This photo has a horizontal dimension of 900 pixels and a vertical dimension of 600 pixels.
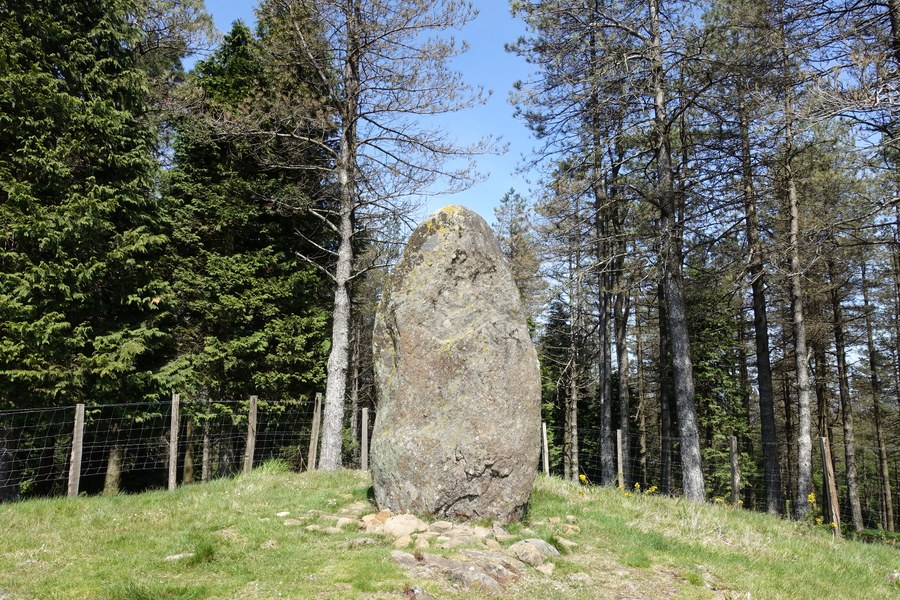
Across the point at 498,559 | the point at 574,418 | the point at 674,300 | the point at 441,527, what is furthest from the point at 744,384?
the point at 498,559

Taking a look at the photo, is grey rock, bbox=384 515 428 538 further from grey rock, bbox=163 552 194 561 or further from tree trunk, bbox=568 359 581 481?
tree trunk, bbox=568 359 581 481

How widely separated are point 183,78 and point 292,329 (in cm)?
938

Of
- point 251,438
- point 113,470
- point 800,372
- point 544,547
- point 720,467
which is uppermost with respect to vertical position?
point 800,372

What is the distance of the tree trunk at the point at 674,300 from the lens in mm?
11258

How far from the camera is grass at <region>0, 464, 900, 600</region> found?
4.45 m

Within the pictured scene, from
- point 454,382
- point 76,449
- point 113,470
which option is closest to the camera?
point 454,382

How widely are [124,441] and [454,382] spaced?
32.2 feet

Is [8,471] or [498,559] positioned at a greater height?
[498,559]

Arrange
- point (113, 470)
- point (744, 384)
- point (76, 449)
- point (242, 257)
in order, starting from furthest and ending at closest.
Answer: point (744, 384) < point (242, 257) < point (113, 470) < point (76, 449)

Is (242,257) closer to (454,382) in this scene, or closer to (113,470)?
(113,470)

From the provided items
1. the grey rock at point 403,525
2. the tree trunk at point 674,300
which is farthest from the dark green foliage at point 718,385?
the grey rock at point 403,525

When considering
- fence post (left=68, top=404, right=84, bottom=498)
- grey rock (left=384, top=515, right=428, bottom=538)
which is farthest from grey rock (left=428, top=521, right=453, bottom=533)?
fence post (left=68, top=404, right=84, bottom=498)

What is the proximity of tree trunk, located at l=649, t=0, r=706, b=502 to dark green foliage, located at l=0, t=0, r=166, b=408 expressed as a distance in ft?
34.9

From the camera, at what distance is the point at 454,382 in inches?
261
